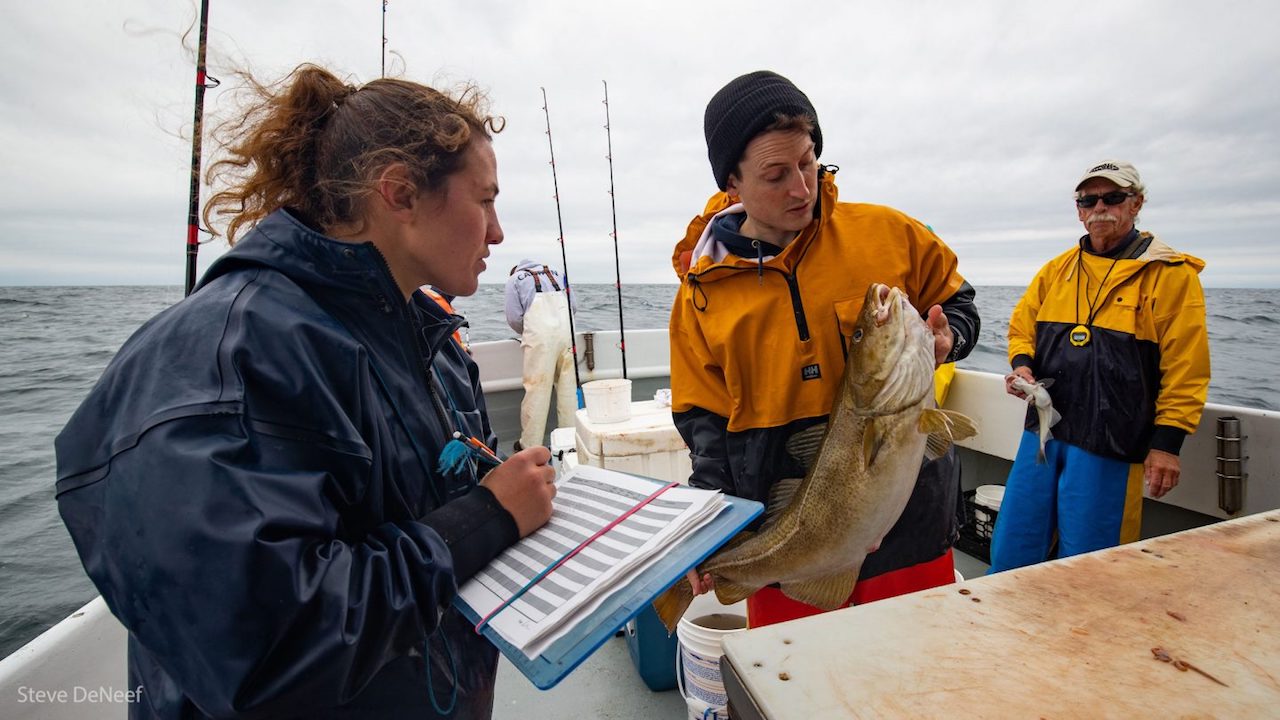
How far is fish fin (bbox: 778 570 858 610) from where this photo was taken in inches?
86.0

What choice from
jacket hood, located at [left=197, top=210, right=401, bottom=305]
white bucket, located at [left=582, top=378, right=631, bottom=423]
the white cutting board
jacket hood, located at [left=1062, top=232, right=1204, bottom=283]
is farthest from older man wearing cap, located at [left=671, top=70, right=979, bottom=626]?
jacket hood, located at [left=1062, top=232, right=1204, bottom=283]

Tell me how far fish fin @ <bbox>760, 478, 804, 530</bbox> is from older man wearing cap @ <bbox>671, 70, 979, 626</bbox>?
3cm

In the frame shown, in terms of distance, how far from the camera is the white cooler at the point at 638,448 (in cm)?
377

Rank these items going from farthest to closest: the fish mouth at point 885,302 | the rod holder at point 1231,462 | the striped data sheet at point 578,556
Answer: the rod holder at point 1231,462 < the fish mouth at point 885,302 < the striped data sheet at point 578,556

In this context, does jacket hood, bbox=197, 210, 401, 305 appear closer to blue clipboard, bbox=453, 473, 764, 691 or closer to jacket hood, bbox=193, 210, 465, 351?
jacket hood, bbox=193, 210, 465, 351

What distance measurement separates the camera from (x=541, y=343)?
23.5ft

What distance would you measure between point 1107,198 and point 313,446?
4.35 meters

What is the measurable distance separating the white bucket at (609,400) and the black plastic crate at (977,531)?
2.57 metres

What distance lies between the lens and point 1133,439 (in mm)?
3377

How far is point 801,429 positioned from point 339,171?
5.38 ft

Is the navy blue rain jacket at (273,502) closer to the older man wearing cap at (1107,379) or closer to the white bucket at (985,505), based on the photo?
the older man wearing cap at (1107,379)

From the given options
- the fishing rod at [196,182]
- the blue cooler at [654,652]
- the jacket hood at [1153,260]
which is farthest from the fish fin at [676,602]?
the jacket hood at [1153,260]

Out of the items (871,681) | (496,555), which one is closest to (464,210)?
(496,555)

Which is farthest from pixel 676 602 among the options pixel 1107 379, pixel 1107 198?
pixel 1107 198
